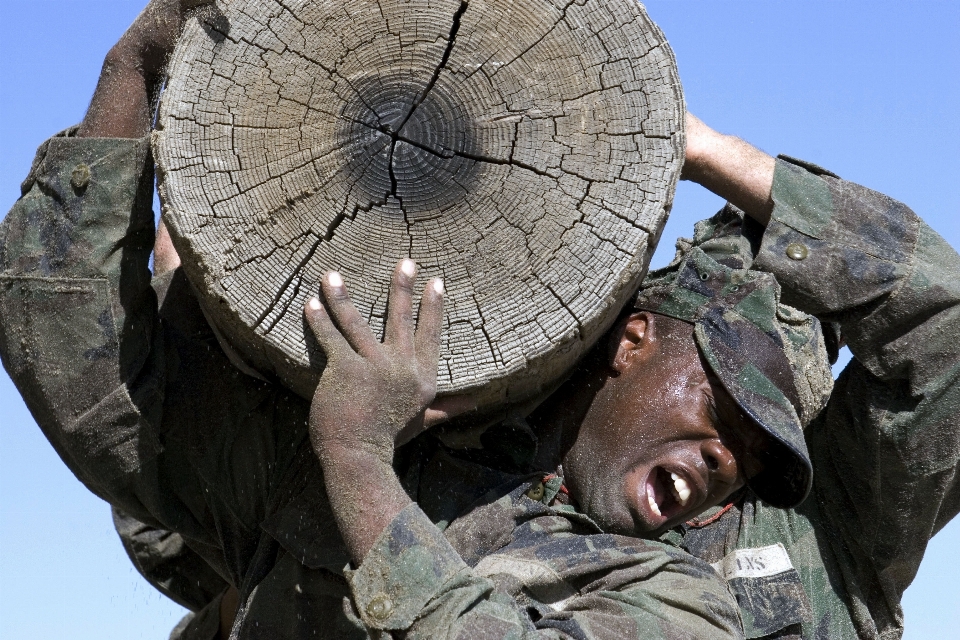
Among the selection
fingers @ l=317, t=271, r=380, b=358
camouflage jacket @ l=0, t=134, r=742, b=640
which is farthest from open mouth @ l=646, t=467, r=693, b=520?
fingers @ l=317, t=271, r=380, b=358

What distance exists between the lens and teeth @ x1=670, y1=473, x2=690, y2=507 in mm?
3418

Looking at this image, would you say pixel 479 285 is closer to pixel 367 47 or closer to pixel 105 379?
pixel 367 47

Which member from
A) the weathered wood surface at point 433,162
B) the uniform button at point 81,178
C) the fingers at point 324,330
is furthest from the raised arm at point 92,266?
the fingers at point 324,330

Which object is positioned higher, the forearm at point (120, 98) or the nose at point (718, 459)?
the forearm at point (120, 98)

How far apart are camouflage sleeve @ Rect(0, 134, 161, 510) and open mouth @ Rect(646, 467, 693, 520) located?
137 cm

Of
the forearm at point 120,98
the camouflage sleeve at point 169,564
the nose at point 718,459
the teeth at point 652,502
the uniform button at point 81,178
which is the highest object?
the forearm at point 120,98

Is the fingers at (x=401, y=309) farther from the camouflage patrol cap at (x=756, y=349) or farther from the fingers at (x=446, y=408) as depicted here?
the camouflage patrol cap at (x=756, y=349)

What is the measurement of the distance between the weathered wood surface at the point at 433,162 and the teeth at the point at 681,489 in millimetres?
652

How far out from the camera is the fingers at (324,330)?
2.81 m

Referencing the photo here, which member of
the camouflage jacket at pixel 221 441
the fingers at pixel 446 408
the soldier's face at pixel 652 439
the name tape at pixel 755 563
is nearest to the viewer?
the fingers at pixel 446 408

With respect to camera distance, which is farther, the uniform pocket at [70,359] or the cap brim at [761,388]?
the cap brim at [761,388]

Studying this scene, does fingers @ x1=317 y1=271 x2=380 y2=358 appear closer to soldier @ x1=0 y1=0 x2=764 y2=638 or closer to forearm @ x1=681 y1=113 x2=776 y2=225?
soldier @ x1=0 y1=0 x2=764 y2=638

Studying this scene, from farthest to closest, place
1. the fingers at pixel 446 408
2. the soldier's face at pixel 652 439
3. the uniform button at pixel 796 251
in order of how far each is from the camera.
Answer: the uniform button at pixel 796 251, the soldier's face at pixel 652 439, the fingers at pixel 446 408


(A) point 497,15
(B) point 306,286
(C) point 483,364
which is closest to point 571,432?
(C) point 483,364
